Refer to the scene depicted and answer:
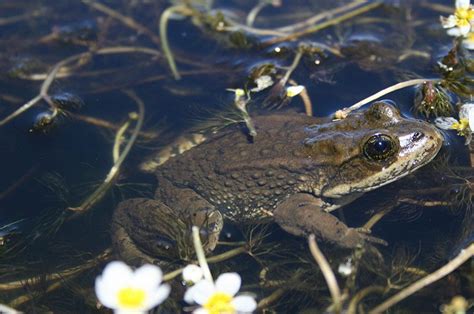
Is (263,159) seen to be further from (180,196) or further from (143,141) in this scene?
(143,141)

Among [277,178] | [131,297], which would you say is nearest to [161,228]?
[277,178]

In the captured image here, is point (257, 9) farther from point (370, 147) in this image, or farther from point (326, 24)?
point (370, 147)

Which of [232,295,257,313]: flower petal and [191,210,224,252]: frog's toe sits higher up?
[232,295,257,313]: flower petal

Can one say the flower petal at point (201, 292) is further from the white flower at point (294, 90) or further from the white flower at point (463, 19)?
the white flower at point (463, 19)

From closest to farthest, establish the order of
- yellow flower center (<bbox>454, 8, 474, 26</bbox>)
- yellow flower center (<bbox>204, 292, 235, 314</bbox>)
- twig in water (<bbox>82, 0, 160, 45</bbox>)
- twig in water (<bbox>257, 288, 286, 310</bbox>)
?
yellow flower center (<bbox>204, 292, 235, 314</bbox>) → twig in water (<bbox>257, 288, 286, 310</bbox>) → yellow flower center (<bbox>454, 8, 474, 26</bbox>) → twig in water (<bbox>82, 0, 160, 45</bbox>)

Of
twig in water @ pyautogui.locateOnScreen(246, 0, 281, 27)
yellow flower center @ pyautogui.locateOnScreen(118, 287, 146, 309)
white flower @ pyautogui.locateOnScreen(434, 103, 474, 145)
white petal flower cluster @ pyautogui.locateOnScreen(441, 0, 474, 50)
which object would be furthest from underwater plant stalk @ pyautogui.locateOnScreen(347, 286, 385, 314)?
twig in water @ pyautogui.locateOnScreen(246, 0, 281, 27)

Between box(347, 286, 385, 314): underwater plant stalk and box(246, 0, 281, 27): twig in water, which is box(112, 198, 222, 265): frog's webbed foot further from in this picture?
box(246, 0, 281, 27): twig in water
